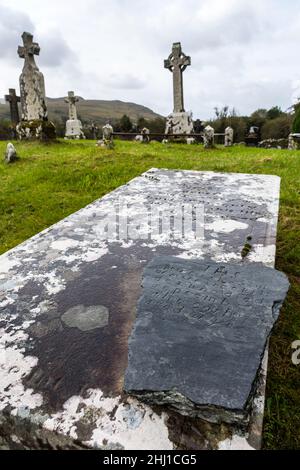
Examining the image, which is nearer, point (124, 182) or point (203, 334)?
point (203, 334)

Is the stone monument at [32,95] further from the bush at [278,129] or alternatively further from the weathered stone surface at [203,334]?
the bush at [278,129]

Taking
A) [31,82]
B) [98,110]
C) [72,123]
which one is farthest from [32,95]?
[98,110]

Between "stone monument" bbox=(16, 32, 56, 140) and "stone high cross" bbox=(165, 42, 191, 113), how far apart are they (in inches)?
218

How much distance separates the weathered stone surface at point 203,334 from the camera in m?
1.31

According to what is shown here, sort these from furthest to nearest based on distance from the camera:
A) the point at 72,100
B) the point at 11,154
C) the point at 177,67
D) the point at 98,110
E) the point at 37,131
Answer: the point at 98,110 → the point at 72,100 → the point at 177,67 → the point at 37,131 → the point at 11,154

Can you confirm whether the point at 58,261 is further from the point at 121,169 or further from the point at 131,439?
the point at 121,169

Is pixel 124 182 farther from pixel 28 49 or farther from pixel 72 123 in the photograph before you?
pixel 72 123

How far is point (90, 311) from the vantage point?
1.85 metres

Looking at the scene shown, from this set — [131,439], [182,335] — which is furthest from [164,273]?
[131,439]

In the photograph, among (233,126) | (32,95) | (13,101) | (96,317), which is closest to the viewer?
(96,317)

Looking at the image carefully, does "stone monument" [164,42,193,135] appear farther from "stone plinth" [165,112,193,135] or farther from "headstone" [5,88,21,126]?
"headstone" [5,88,21,126]

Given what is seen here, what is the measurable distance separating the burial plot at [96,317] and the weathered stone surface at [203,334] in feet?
0.24

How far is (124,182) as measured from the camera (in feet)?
23.3

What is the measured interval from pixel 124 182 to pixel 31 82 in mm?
7251
